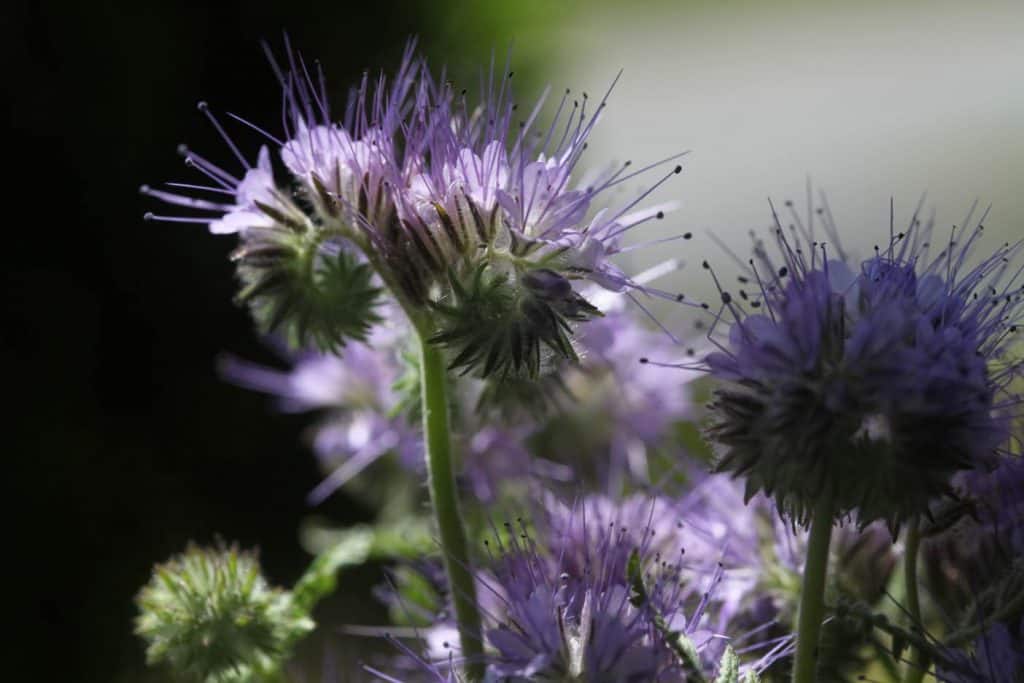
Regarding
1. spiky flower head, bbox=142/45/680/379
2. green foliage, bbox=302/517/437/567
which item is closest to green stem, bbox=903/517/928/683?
spiky flower head, bbox=142/45/680/379

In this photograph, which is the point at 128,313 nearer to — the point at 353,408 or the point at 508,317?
the point at 353,408

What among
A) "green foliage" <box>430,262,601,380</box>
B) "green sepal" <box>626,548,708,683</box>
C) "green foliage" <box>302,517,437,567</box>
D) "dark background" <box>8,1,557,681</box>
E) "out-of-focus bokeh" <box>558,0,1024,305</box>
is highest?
"out-of-focus bokeh" <box>558,0,1024,305</box>

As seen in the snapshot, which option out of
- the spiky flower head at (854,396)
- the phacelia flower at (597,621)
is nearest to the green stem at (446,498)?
the phacelia flower at (597,621)

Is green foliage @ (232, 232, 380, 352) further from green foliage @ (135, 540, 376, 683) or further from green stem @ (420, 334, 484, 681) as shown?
green foliage @ (135, 540, 376, 683)

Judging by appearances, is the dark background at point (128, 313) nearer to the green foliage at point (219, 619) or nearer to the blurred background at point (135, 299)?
the blurred background at point (135, 299)

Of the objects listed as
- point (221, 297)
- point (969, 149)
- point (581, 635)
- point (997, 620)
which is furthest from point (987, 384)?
point (969, 149)

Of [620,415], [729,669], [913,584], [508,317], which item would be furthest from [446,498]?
[620,415]
